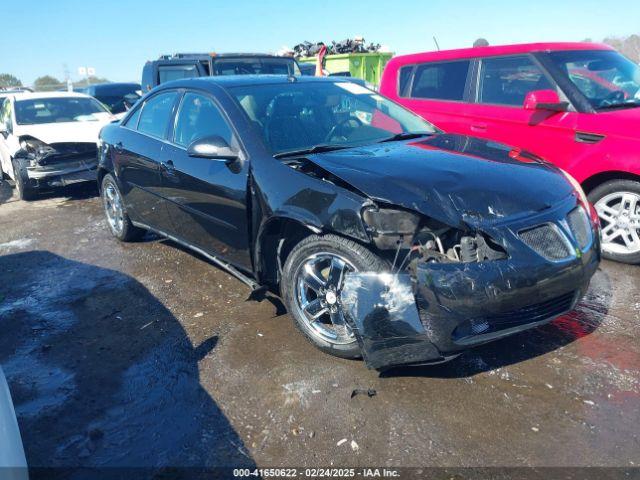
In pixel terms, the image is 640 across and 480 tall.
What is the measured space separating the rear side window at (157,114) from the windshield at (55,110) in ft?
15.9

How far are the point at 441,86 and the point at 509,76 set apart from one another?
2.62 ft

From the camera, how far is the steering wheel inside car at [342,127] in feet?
12.0

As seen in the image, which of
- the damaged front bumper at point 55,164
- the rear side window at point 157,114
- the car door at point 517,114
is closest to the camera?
the rear side window at point 157,114

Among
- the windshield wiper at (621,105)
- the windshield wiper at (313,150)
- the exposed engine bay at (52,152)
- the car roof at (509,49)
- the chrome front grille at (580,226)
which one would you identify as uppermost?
the car roof at (509,49)

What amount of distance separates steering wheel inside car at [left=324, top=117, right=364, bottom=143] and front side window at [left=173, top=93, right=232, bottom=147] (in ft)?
2.35

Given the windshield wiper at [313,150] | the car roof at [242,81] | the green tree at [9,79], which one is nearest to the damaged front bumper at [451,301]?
the windshield wiper at [313,150]

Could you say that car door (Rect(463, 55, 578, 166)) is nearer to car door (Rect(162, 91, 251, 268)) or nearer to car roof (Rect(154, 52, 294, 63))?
car door (Rect(162, 91, 251, 268))

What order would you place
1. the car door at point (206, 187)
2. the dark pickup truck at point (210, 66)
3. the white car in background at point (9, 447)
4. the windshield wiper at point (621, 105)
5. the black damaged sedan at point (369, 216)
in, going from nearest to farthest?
the white car in background at point (9, 447) → the black damaged sedan at point (369, 216) → the car door at point (206, 187) → the windshield wiper at point (621, 105) → the dark pickup truck at point (210, 66)

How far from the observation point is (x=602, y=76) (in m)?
4.83

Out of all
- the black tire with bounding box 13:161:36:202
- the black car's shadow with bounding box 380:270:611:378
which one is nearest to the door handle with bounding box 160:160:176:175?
the black car's shadow with bounding box 380:270:611:378

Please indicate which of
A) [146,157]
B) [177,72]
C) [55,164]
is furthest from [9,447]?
[177,72]

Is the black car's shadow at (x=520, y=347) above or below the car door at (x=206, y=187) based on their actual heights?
below

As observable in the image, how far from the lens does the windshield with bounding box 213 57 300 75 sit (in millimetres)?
9438

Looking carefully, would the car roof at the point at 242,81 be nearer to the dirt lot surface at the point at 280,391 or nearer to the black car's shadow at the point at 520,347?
the dirt lot surface at the point at 280,391
